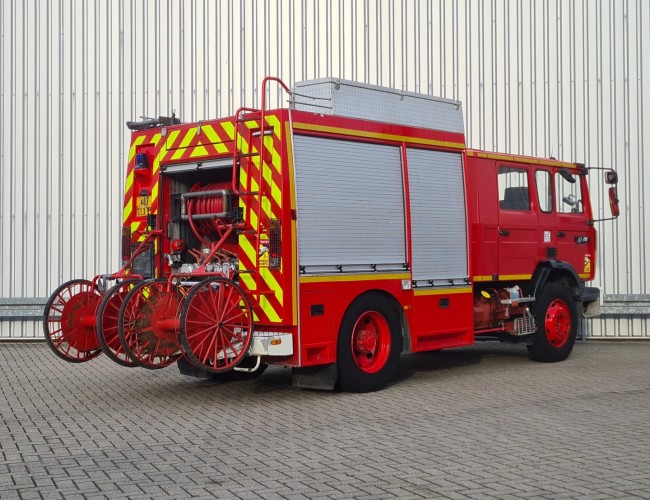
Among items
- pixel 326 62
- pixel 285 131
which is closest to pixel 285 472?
pixel 285 131

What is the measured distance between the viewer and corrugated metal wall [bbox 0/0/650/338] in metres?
16.0

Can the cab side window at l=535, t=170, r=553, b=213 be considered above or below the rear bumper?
above

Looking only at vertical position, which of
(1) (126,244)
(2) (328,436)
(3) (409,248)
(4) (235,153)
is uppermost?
(4) (235,153)

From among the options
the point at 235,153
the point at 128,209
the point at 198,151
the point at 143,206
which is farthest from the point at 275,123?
the point at 128,209

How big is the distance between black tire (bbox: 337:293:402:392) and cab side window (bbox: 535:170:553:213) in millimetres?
3526

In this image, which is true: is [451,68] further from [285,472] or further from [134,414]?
[285,472]

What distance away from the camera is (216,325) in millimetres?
8617

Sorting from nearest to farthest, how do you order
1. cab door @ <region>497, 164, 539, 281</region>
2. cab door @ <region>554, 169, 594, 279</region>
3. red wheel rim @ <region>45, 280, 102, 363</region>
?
red wheel rim @ <region>45, 280, 102, 363</region> < cab door @ <region>497, 164, 539, 281</region> < cab door @ <region>554, 169, 594, 279</region>

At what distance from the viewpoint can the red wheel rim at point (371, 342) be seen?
9789mm

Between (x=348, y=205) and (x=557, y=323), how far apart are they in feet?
14.6

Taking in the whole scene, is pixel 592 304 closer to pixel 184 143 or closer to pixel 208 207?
pixel 208 207

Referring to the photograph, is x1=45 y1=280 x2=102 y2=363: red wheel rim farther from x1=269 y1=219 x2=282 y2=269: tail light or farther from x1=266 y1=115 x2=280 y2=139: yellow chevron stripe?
x1=266 y1=115 x2=280 y2=139: yellow chevron stripe

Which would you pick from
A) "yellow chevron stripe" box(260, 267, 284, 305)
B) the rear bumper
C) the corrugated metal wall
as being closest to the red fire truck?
"yellow chevron stripe" box(260, 267, 284, 305)

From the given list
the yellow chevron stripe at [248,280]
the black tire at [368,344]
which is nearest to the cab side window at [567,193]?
the black tire at [368,344]
